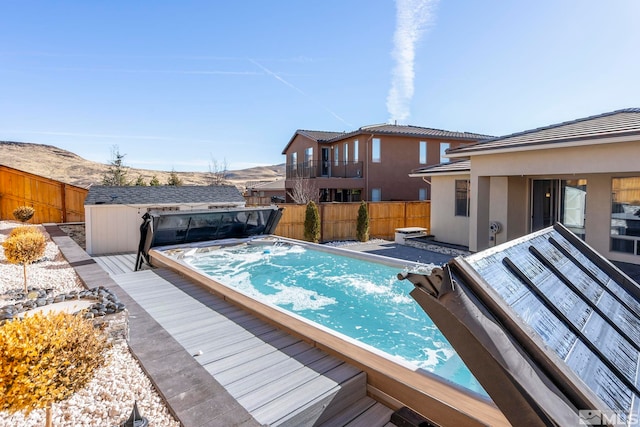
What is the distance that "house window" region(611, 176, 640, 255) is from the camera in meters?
8.95

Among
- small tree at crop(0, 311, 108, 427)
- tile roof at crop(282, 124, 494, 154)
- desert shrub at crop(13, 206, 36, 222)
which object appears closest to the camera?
small tree at crop(0, 311, 108, 427)

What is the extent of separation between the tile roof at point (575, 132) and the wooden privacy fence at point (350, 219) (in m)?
6.22

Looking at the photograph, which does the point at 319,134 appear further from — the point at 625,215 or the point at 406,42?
the point at 625,215

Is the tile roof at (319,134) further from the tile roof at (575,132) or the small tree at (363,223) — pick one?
the tile roof at (575,132)

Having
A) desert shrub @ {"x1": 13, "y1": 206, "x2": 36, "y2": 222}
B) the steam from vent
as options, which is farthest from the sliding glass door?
desert shrub @ {"x1": 13, "y1": 206, "x2": 36, "y2": 222}

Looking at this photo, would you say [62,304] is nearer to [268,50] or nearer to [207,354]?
[207,354]

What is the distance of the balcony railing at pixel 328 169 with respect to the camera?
2248 centimetres

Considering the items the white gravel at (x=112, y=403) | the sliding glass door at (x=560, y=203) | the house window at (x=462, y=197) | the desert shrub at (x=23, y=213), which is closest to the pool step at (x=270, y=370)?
the white gravel at (x=112, y=403)

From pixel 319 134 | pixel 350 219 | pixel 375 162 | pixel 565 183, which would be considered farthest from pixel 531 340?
pixel 319 134

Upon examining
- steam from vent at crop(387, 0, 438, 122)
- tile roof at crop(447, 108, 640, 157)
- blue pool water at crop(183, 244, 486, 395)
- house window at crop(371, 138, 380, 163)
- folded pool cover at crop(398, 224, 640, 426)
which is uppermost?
steam from vent at crop(387, 0, 438, 122)

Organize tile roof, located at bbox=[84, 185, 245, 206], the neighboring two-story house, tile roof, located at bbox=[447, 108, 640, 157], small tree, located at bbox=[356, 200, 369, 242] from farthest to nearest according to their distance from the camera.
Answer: the neighboring two-story house → small tree, located at bbox=[356, 200, 369, 242] → tile roof, located at bbox=[84, 185, 245, 206] → tile roof, located at bbox=[447, 108, 640, 157]

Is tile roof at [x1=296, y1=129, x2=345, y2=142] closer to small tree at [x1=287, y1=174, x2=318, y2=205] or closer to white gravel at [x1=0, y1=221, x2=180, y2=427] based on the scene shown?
small tree at [x1=287, y1=174, x2=318, y2=205]

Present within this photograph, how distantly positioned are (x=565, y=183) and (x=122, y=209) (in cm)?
1504

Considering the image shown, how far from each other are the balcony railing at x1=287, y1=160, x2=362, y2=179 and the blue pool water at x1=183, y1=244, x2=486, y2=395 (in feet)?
41.3
